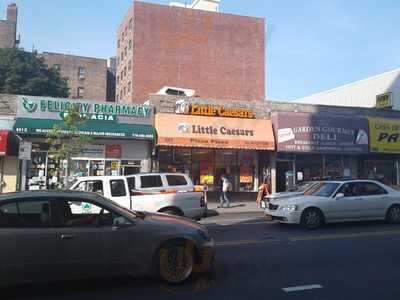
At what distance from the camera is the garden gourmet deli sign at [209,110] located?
21.1 m

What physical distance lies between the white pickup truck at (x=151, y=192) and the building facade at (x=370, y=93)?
2751 cm

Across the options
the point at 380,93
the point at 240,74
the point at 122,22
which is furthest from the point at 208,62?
the point at 380,93

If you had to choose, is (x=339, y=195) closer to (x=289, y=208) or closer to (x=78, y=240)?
(x=289, y=208)

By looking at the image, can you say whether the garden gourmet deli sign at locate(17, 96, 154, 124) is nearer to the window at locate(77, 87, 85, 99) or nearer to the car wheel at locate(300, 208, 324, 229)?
the car wheel at locate(300, 208, 324, 229)

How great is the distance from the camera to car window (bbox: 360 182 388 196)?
42.1 ft

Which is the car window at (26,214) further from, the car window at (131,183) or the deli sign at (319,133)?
the deli sign at (319,133)

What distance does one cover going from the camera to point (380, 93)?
41.7m

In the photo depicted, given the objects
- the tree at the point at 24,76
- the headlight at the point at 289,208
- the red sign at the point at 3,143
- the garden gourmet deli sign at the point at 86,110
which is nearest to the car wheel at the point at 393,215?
the headlight at the point at 289,208

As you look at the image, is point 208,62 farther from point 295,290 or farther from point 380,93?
point 295,290

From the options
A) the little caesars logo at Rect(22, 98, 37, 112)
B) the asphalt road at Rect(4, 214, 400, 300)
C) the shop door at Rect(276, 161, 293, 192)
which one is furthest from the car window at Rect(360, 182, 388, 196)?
the little caesars logo at Rect(22, 98, 37, 112)

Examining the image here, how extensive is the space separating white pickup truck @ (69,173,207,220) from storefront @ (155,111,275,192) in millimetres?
7210

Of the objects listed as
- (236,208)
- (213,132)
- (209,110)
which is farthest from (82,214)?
(209,110)

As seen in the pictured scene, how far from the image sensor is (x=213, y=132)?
2073 centimetres

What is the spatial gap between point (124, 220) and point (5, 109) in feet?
50.5
